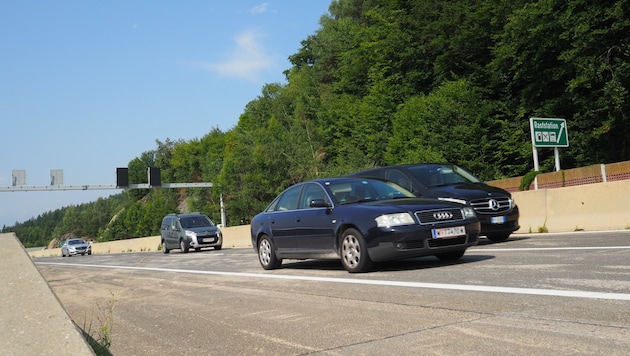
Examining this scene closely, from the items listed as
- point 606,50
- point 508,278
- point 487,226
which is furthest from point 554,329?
point 606,50

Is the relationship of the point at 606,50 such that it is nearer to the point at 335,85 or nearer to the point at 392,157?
the point at 392,157

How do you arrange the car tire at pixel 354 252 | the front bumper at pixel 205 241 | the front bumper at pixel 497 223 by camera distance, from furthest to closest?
the front bumper at pixel 205 241, the front bumper at pixel 497 223, the car tire at pixel 354 252

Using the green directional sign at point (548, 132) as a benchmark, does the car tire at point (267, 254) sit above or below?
below

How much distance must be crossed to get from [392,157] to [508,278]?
163 feet

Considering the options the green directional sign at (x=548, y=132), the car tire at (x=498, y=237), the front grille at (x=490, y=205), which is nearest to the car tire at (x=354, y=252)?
the front grille at (x=490, y=205)

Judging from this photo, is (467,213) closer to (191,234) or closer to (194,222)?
(191,234)

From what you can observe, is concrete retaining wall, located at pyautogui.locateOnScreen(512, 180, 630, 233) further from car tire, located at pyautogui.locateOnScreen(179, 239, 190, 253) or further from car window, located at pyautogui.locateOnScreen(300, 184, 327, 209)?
car tire, located at pyautogui.locateOnScreen(179, 239, 190, 253)

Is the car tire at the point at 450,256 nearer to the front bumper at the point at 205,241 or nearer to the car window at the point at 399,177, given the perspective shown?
the car window at the point at 399,177

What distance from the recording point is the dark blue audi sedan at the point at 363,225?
8.95 meters

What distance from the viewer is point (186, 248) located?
95.1 ft

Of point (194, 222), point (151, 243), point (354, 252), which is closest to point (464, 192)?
point (354, 252)

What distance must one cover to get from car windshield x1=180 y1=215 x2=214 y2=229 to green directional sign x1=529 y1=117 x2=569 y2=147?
1480 cm

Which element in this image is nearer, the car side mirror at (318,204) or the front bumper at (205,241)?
the car side mirror at (318,204)

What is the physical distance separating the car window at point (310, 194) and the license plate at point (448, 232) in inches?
88.7
